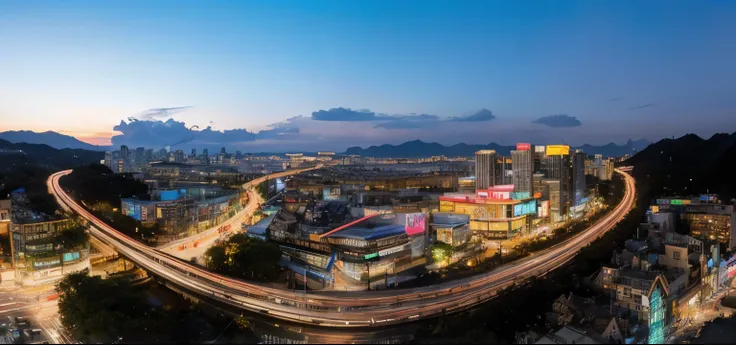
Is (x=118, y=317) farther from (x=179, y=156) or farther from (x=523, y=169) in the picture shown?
(x=179, y=156)

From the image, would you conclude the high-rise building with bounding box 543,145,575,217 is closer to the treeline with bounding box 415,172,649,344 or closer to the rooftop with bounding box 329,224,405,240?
the treeline with bounding box 415,172,649,344

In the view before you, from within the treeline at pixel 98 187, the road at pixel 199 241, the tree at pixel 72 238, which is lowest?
the road at pixel 199 241

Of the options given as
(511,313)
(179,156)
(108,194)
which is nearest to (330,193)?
(108,194)

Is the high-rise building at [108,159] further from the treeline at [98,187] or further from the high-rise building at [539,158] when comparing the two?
the high-rise building at [539,158]

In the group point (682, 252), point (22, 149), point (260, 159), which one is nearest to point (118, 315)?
point (682, 252)

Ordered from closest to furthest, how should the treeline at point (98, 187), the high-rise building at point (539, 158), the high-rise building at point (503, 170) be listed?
the treeline at point (98, 187), the high-rise building at point (539, 158), the high-rise building at point (503, 170)

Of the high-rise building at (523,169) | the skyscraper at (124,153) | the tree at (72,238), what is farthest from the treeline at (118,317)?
the skyscraper at (124,153)

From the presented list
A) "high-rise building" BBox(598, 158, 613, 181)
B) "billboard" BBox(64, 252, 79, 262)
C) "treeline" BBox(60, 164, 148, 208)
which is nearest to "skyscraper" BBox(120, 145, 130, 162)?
"treeline" BBox(60, 164, 148, 208)
